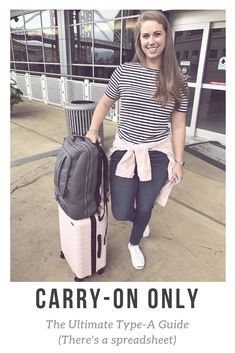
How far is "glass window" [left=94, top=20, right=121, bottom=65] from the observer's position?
5.31m

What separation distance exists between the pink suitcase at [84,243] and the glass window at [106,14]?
16.0 ft

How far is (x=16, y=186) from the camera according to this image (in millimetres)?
2752

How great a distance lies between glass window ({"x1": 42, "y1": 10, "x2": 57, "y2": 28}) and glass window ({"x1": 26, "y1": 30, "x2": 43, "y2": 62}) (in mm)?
507

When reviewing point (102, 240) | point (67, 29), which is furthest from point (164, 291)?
point (67, 29)

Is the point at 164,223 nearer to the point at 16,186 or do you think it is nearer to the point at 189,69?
the point at 16,186

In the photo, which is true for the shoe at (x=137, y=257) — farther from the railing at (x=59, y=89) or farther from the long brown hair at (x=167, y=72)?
the railing at (x=59, y=89)

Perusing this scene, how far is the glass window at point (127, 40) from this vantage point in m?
4.97

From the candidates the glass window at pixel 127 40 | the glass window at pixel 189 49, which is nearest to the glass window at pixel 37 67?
the glass window at pixel 127 40

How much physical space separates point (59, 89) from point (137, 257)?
19.0 ft

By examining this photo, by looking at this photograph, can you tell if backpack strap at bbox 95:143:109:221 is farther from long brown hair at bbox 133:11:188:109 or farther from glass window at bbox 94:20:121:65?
glass window at bbox 94:20:121:65

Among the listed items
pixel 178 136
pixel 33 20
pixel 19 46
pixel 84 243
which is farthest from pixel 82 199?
pixel 19 46

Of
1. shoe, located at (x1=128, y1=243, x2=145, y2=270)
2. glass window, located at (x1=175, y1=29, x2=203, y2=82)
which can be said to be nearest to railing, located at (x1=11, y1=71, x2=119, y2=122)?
glass window, located at (x1=175, y1=29, x2=203, y2=82)

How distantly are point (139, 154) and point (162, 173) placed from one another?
0.65 ft
